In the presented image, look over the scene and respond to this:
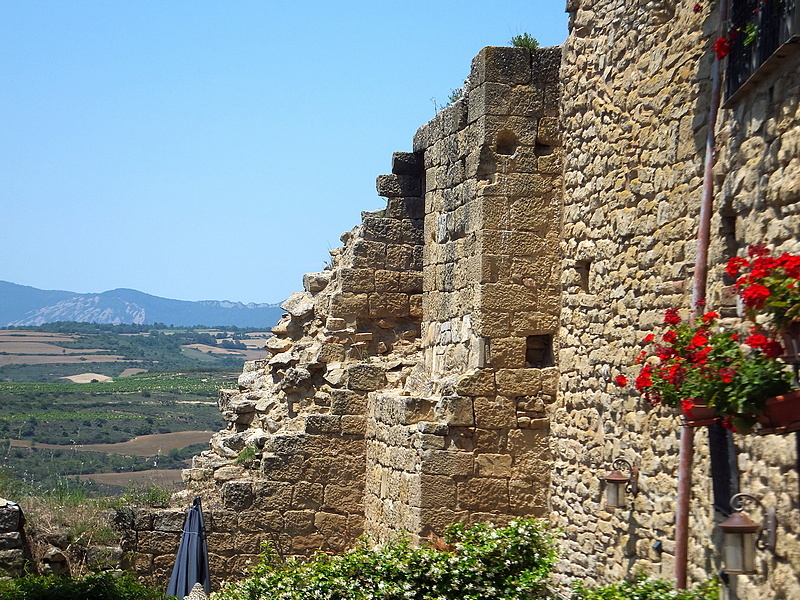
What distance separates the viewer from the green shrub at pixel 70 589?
388 inches

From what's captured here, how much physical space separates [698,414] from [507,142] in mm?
4883

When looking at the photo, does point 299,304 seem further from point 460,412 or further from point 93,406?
point 93,406

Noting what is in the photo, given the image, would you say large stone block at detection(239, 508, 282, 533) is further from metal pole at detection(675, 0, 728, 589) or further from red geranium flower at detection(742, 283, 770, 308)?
red geranium flower at detection(742, 283, 770, 308)

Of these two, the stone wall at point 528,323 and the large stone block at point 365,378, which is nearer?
the stone wall at point 528,323

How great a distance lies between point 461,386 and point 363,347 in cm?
274

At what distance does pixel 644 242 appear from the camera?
8.80 meters

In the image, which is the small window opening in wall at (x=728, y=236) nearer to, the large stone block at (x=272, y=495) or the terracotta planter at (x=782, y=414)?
the terracotta planter at (x=782, y=414)

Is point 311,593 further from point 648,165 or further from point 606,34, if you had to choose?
point 606,34

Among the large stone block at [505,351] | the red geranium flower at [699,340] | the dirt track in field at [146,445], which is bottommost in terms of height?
the dirt track in field at [146,445]

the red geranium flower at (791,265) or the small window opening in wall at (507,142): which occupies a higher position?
the small window opening in wall at (507,142)

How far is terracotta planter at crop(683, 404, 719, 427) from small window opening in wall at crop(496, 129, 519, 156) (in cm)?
473

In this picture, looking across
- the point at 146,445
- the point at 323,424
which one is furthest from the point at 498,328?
the point at 146,445

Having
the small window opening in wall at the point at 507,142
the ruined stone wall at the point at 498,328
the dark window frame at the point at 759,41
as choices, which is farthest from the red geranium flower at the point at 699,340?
the small window opening in wall at the point at 507,142

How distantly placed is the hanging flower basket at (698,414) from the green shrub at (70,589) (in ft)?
18.2
